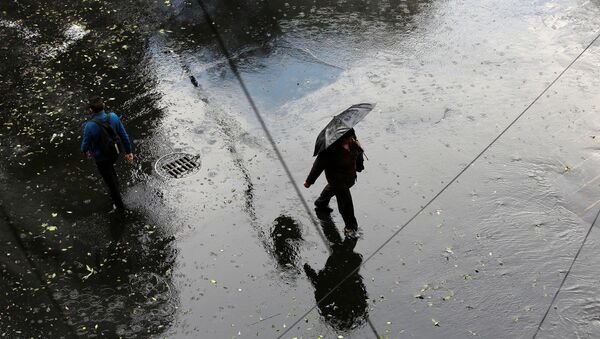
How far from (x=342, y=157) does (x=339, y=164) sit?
11cm

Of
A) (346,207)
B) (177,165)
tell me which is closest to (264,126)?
(177,165)

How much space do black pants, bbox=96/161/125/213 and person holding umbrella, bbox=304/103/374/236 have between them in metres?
2.77

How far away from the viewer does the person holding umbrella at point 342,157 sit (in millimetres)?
7191

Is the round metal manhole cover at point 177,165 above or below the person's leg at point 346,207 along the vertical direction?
above

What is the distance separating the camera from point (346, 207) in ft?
25.9

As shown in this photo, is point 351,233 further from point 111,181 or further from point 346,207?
point 111,181

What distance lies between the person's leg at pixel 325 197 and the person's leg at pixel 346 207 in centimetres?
16

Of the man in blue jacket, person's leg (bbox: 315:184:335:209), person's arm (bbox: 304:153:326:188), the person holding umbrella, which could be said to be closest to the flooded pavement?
person's leg (bbox: 315:184:335:209)

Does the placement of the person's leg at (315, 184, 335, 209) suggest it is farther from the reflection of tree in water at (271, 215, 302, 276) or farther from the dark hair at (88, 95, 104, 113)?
the dark hair at (88, 95, 104, 113)

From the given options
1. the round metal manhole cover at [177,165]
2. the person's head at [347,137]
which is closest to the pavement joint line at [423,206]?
the round metal manhole cover at [177,165]

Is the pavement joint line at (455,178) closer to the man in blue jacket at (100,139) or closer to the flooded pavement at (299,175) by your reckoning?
the flooded pavement at (299,175)

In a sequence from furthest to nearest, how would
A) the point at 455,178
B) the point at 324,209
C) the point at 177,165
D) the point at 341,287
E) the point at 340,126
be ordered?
the point at 177,165 → the point at 455,178 → the point at 324,209 → the point at 341,287 → the point at 340,126

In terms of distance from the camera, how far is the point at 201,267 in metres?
7.66

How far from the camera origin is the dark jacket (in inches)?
295
